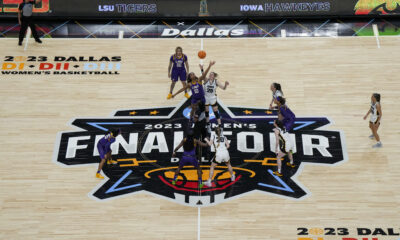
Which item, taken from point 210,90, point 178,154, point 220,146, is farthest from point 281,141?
point 178,154

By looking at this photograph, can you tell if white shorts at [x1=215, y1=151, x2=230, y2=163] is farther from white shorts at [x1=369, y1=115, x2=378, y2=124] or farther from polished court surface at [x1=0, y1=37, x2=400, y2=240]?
white shorts at [x1=369, y1=115, x2=378, y2=124]

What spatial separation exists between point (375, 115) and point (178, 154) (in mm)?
5672

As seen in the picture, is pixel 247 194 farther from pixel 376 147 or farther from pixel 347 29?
pixel 347 29

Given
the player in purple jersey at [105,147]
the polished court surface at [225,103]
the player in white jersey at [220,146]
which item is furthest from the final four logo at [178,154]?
the player in white jersey at [220,146]

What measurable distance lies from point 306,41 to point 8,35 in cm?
1087

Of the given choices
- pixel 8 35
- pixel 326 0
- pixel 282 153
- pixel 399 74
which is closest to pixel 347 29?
pixel 326 0

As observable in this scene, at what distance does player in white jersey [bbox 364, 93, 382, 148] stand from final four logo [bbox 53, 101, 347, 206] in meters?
0.98

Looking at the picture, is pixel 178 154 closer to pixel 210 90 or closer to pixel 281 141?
pixel 210 90

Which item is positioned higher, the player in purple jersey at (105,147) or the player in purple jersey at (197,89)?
the player in purple jersey at (197,89)

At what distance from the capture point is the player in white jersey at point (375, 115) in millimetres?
16203

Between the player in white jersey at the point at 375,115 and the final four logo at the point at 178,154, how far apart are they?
38.8 inches

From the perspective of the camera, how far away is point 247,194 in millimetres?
15484

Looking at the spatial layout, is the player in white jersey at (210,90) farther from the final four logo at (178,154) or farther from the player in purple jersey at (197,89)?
the final four logo at (178,154)

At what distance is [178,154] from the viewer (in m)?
16.8
